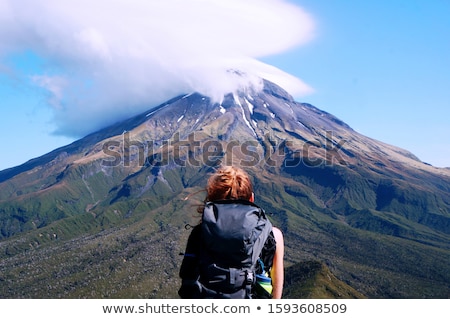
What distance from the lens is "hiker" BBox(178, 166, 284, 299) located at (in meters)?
7.27

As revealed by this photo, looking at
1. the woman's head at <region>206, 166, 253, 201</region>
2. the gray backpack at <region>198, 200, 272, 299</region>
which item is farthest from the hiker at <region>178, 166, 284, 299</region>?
the woman's head at <region>206, 166, 253, 201</region>

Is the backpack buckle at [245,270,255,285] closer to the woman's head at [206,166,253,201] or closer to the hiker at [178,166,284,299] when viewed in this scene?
the hiker at [178,166,284,299]

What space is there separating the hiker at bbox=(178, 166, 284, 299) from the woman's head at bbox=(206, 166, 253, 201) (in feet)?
0.98

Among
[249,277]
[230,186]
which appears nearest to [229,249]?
[249,277]

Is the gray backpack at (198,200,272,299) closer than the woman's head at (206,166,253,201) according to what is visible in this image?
Yes

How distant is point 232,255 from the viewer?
7297mm
